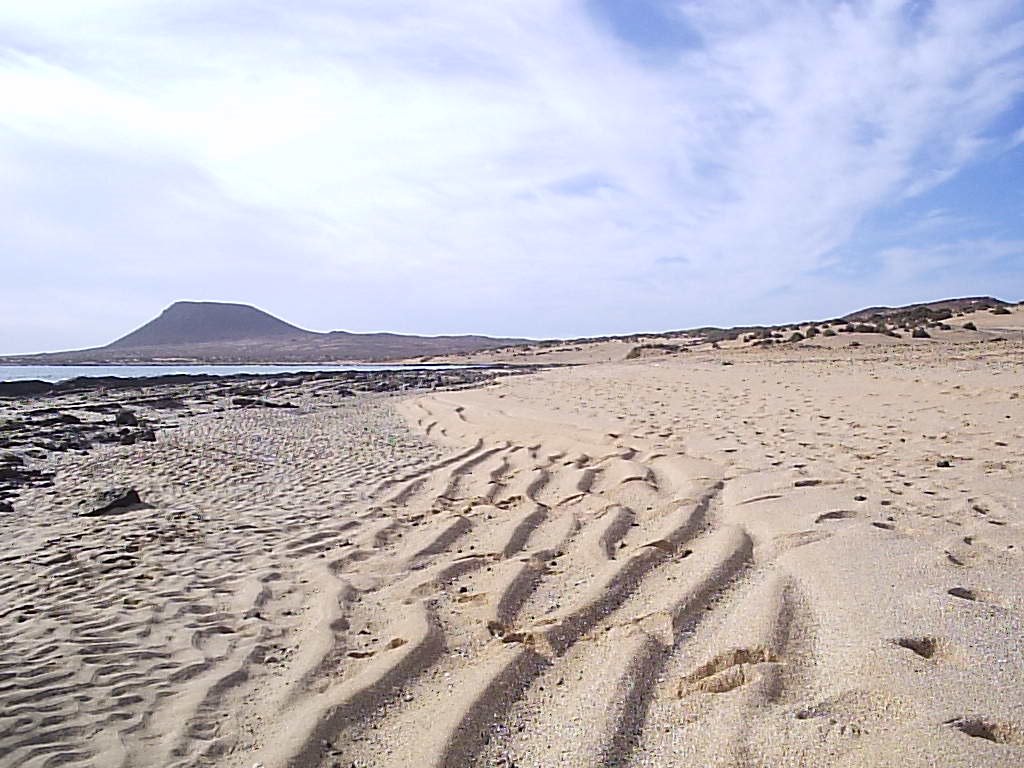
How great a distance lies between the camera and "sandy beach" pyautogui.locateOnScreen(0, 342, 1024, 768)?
7.72 ft

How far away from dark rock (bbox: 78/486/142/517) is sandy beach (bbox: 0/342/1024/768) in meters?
0.07

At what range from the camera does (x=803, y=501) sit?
15.4 feet

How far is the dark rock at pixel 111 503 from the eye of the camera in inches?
243

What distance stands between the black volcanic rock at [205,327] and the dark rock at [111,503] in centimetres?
12646

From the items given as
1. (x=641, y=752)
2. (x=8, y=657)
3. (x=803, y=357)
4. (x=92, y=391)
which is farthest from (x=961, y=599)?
(x=92, y=391)

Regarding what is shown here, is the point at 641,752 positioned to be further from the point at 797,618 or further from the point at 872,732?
the point at 797,618

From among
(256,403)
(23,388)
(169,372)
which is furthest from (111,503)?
(169,372)

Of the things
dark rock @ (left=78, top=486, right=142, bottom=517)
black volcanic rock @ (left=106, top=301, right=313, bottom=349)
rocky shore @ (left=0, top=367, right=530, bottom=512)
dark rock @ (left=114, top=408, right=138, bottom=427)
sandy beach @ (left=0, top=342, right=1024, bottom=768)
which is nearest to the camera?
sandy beach @ (left=0, top=342, right=1024, bottom=768)

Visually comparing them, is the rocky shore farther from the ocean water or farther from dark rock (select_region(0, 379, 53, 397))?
the ocean water

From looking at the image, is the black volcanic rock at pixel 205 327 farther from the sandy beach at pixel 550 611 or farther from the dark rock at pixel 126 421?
the sandy beach at pixel 550 611

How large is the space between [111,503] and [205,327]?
136 meters

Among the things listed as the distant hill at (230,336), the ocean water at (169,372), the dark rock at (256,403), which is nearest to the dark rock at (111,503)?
the dark rock at (256,403)

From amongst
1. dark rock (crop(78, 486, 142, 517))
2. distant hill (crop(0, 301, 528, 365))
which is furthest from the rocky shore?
distant hill (crop(0, 301, 528, 365))

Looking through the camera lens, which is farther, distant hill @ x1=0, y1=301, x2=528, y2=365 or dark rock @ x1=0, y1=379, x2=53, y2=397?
distant hill @ x1=0, y1=301, x2=528, y2=365
